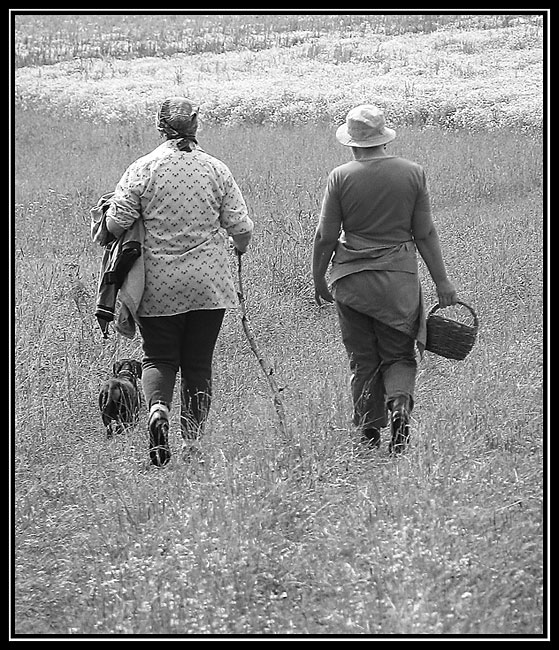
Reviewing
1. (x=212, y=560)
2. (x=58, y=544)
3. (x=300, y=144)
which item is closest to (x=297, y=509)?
(x=212, y=560)

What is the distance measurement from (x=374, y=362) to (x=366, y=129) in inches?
48.4

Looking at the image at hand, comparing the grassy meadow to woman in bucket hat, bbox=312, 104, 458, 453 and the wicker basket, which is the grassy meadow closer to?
woman in bucket hat, bbox=312, 104, 458, 453

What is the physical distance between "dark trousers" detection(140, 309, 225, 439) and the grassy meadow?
184 mm

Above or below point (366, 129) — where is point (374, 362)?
below

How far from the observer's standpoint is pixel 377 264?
5.09 m

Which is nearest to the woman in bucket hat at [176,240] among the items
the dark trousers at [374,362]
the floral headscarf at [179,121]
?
the floral headscarf at [179,121]

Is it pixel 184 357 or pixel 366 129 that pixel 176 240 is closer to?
pixel 184 357

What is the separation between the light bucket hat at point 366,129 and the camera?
16.3ft

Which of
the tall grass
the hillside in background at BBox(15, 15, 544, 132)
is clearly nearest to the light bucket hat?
the tall grass

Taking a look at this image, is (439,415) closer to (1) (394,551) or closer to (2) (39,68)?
(1) (394,551)

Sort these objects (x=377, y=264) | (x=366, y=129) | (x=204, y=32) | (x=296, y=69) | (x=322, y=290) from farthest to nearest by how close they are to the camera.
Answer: (x=204, y=32), (x=296, y=69), (x=322, y=290), (x=377, y=264), (x=366, y=129)

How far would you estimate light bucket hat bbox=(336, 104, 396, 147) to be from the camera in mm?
4969

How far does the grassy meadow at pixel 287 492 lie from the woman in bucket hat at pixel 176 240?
0.44m

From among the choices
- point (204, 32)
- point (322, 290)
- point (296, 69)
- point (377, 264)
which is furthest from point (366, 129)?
point (204, 32)
